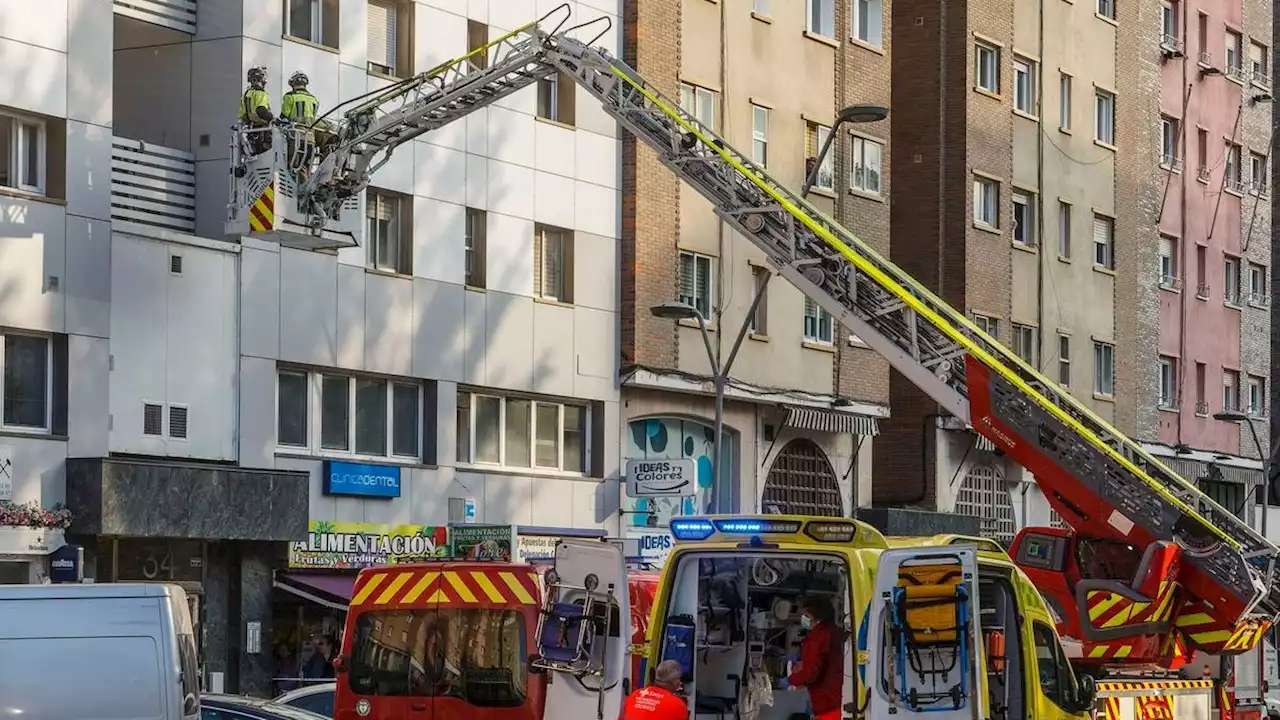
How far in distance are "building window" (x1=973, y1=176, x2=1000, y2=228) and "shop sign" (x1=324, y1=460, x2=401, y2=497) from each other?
18.6m

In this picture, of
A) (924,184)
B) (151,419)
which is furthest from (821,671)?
(924,184)

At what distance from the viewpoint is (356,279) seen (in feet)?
107

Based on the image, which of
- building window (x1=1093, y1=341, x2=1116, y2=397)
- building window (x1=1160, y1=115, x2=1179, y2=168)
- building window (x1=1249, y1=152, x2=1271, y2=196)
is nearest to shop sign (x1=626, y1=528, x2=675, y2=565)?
building window (x1=1093, y1=341, x2=1116, y2=397)

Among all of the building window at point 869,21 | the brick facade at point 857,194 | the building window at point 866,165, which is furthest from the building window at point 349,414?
the building window at point 869,21

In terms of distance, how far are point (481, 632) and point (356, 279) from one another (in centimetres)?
1590

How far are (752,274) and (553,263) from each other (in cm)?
542

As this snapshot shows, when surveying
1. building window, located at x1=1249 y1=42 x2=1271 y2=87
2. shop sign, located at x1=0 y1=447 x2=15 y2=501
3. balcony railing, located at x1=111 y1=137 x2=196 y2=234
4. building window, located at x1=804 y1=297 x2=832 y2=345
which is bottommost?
shop sign, located at x1=0 y1=447 x2=15 y2=501

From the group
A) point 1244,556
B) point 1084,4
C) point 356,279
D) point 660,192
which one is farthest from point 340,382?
point 1084,4

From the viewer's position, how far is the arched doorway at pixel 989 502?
4822 centimetres

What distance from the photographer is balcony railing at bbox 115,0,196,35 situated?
30333mm

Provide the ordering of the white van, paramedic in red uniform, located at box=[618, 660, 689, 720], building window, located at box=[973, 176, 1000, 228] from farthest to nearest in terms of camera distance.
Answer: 1. building window, located at box=[973, 176, 1000, 228]
2. paramedic in red uniform, located at box=[618, 660, 689, 720]
3. the white van

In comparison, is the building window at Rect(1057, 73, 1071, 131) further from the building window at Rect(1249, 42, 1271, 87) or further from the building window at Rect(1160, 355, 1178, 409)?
the building window at Rect(1249, 42, 1271, 87)

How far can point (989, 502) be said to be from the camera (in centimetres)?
4916

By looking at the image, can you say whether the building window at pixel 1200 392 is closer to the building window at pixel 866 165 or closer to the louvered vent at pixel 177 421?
the building window at pixel 866 165
